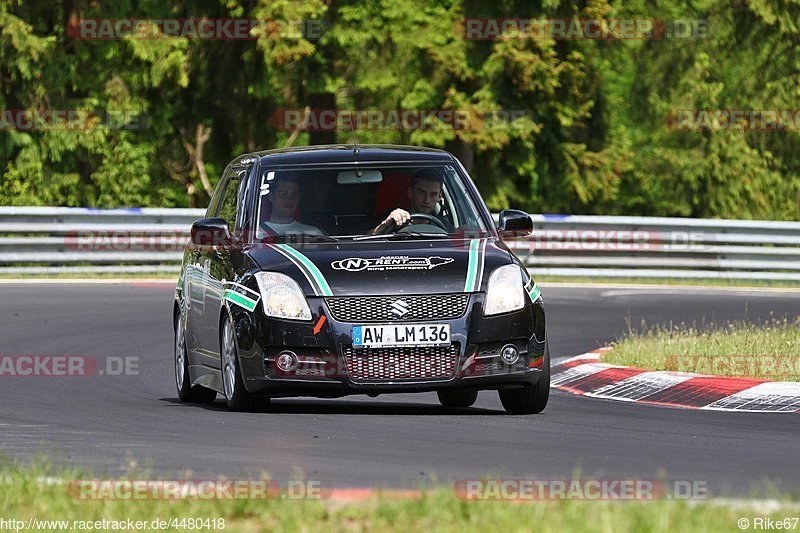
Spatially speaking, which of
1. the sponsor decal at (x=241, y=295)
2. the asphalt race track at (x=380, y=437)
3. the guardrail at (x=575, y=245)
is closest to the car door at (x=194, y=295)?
the asphalt race track at (x=380, y=437)

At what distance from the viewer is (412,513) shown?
6555mm

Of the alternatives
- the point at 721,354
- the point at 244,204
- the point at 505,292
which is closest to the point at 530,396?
the point at 505,292

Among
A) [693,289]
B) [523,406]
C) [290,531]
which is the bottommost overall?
[693,289]

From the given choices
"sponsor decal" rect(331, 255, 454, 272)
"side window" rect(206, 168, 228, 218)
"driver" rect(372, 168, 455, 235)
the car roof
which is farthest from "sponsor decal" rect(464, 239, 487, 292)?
"side window" rect(206, 168, 228, 218)

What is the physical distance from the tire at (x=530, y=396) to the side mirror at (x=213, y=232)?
2138 millimetres

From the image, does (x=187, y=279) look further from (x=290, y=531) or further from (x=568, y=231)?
(x=568, y=231)

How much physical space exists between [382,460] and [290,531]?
8.03 feet

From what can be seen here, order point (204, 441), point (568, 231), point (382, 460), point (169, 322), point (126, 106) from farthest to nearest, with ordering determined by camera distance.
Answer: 1. point (126, 106)
2. point (568, 231)
3. point (169, 322)
4. point (204, 441)
5. point (382, 460)

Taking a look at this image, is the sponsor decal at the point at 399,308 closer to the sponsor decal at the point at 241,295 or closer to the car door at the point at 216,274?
the sponsor decal at the point at 241,295

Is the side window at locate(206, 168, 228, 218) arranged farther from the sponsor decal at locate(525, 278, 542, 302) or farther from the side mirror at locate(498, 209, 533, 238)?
the sponsor decal at locate(525, 278, 542, 302)

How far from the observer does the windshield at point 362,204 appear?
11.8 meters

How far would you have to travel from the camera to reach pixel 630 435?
10.2 meters

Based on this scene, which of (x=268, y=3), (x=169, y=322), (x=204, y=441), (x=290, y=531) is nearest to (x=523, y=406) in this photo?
(x=204, y=441)

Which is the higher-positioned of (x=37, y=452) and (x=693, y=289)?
(x=37, y=452)
